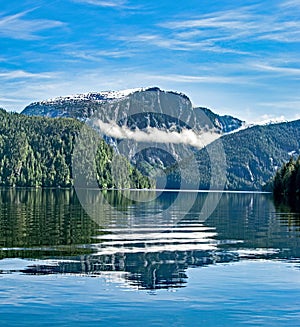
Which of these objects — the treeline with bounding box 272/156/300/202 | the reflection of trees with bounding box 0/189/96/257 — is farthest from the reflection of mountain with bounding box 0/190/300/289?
the treeline with bounding box 272/156/300/202

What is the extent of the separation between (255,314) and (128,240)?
27.2 meters

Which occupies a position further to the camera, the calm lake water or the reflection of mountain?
the reflection of mountain

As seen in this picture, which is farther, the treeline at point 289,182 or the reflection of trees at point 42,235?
the treeline at point 289,182

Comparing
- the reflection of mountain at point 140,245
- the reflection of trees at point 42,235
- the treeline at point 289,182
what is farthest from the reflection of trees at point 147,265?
the treeline at point 289,182

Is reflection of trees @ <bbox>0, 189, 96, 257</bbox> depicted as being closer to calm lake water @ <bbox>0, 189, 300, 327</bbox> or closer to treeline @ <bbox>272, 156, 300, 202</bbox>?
calm lake water @ <bbox>0, 189, 300, 327</bbox>

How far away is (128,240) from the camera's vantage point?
53469 millimetres

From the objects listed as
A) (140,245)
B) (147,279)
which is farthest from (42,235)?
(147,279)

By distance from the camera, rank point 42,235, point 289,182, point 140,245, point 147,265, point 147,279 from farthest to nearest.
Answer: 1. point 289,182
2. point 42,235
3. point 140,245
4. point 147,265
5. point 147,279

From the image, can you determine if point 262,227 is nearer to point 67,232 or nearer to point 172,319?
point 67,232

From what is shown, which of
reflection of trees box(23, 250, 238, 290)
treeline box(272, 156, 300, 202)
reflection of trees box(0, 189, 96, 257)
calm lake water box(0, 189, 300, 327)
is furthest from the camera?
treeline box(272, 156, 300, 202)

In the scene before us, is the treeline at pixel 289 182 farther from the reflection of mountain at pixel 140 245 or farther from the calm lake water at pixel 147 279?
the calm lake water at pixel 147 279

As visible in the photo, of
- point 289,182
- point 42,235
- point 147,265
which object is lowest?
point 147,265

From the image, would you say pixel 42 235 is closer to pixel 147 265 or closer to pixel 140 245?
pixel 140 245

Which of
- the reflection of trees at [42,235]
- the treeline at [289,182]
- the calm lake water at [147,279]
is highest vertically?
the treeline at [289,182]
